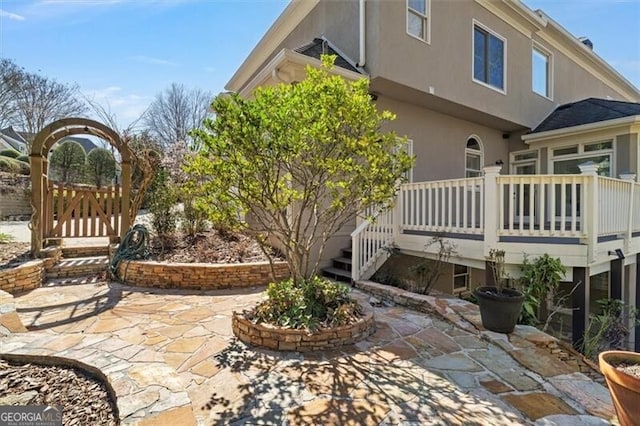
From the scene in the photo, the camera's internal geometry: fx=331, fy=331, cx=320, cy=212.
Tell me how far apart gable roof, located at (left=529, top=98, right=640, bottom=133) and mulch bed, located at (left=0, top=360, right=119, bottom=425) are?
472 inches

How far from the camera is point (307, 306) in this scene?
3912 millimetres

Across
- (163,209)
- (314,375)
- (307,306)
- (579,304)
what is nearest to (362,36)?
(163,209)

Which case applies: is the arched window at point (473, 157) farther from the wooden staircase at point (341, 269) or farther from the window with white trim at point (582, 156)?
the wooden staircase at point (341, 269)

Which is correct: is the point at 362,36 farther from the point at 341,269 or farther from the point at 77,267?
the point at 77,267

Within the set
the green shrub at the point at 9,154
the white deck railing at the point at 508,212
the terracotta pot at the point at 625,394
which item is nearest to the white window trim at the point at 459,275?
the white deck railing at the point at 508,212

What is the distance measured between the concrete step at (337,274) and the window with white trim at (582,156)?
784 cm

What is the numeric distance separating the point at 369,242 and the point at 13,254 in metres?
6.81

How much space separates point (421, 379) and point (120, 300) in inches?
182

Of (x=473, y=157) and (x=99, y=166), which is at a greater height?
(x=99, y=166)

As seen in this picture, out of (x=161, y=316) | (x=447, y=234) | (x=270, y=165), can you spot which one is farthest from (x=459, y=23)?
(x=161, y=316)

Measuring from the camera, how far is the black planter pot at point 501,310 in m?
3.96

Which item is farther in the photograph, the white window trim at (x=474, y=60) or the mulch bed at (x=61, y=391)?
the white window trim at (x=474, y=60)

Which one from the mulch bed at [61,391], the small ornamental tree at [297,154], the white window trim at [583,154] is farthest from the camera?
the white window trim at [583,154]

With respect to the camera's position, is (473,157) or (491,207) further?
(473,157)
